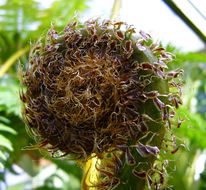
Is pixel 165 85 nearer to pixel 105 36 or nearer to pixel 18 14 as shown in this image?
pixel 105 36

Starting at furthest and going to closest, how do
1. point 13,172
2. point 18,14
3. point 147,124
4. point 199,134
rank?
point 18,14, point 13,172, point 199,134, point 147,124

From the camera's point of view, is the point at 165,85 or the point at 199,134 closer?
the point at 165,85

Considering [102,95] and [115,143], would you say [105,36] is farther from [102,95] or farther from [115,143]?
[115,143]

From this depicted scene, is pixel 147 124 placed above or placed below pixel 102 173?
above

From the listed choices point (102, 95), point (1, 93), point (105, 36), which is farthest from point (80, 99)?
point (1, 93)

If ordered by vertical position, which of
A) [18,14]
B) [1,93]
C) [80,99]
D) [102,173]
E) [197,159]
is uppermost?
[80,99]

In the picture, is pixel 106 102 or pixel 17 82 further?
pixel 17 82

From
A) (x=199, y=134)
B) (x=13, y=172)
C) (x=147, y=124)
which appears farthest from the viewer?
(x=13, y=172)
